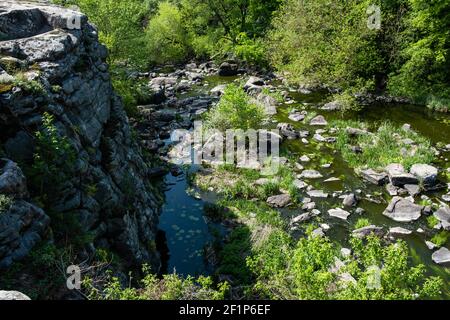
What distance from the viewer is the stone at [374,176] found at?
22766 mm

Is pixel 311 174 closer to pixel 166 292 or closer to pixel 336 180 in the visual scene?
pixel 336 180

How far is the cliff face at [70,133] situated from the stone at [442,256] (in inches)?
461

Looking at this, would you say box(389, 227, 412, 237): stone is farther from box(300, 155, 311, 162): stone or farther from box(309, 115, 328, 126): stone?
box(309, 115, 328, 126): stone

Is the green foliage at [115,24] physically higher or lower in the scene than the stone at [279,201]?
higher

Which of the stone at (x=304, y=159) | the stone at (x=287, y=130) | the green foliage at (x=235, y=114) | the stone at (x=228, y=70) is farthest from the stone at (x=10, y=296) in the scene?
the stone at (x=228, y=70)

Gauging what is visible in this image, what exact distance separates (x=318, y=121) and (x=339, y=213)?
→ 12.8m

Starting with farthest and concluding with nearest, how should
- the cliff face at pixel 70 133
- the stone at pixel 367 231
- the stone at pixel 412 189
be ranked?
the stone at pixel 412 189
the stone at pixel 367 231
the cliff face at pixel 70 133

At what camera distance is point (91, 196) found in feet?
46.2

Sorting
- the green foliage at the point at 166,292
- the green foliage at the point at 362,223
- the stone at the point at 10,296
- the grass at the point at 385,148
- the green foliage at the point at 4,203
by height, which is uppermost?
the green foliage at the point at 4,203

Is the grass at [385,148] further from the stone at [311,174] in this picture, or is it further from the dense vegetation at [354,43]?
the dense vegetation at [354,43]

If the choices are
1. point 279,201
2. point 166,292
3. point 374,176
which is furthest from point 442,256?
point 166,292
